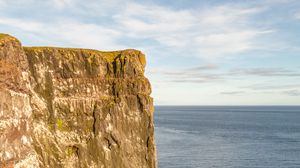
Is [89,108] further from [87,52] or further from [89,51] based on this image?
[89,51]

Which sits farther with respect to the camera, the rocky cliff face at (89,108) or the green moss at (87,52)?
the green moss at (87,52)

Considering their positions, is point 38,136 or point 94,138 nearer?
point 38,136

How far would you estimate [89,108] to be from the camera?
134ft

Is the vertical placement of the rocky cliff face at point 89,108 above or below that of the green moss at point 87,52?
below

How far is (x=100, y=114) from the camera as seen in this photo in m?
40.7

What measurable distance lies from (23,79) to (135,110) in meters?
15.8

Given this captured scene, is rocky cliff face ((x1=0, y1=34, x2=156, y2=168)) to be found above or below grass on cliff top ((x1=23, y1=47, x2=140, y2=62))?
below

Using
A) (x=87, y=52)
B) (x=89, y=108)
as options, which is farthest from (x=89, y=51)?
(x=89, y=108)

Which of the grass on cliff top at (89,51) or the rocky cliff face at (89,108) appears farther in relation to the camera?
the grass on cliff top at (89,51)

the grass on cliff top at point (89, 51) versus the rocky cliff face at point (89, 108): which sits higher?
the grass on cliff top at point (89, 51)

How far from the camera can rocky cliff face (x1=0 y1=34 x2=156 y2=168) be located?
3809cm

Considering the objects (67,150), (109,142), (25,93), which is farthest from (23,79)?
(109,142)

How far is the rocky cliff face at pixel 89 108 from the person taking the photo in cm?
3809

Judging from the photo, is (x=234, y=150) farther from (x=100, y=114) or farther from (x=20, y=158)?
(x=20, y=158)
